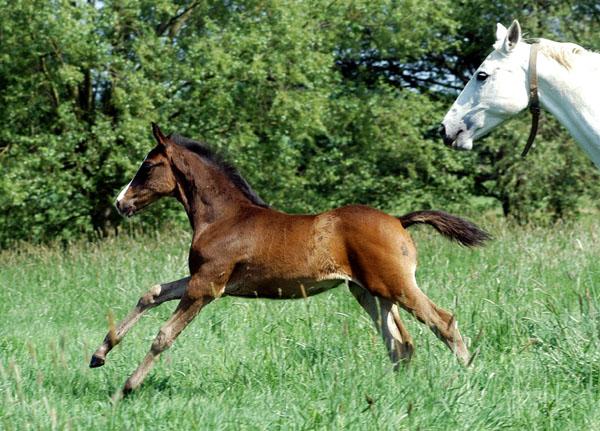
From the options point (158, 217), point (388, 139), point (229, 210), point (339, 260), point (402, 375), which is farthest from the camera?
point (388, 139)

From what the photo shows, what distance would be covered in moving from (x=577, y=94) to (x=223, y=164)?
2.67 meters

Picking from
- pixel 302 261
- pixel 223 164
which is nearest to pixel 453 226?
pixel 302 261

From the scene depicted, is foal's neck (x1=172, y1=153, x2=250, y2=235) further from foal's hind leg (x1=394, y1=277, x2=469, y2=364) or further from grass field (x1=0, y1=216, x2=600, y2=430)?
foal's hind leg (x1=394, y1=277, x2=469, y2=364)

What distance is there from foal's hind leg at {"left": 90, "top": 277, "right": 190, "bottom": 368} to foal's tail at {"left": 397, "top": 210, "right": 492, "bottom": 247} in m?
1.68

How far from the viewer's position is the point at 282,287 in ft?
15.8

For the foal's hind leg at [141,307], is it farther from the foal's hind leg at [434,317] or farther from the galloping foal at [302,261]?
the foal's hind leg at [434,317]

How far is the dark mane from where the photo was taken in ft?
17.5

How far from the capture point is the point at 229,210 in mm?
5164

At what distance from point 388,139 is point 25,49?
27.4 ft

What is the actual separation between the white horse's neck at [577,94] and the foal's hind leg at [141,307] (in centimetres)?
300

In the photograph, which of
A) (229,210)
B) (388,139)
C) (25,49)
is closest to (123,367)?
(229,210)

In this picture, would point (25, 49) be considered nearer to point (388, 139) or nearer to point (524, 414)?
point (388, 139)

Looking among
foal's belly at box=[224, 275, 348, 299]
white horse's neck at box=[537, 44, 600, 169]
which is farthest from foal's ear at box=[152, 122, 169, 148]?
white horse's neck at box=[537, 44, 600, 169]

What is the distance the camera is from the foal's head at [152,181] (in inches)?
207
